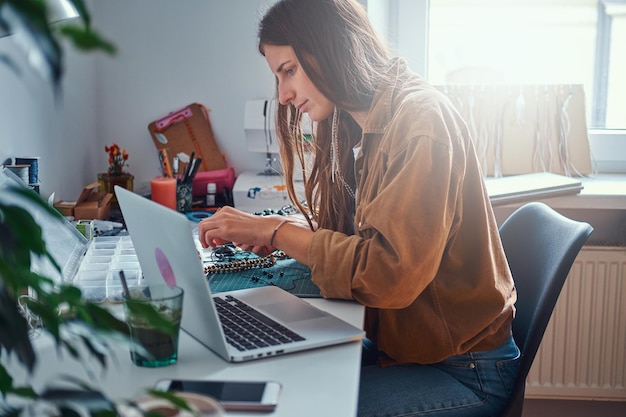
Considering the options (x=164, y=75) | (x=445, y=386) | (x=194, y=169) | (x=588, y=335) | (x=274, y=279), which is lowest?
(x=588, y=335)

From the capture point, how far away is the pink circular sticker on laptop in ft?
3.77

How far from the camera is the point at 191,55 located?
2557 mm

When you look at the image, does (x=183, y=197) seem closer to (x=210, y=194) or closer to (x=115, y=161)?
(x=210, y=194)

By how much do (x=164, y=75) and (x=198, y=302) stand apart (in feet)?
5.30

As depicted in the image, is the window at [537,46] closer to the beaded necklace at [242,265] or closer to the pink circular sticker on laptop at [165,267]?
the beaded necklace at [242,265]

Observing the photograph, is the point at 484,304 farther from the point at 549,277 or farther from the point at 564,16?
the point at 564,16

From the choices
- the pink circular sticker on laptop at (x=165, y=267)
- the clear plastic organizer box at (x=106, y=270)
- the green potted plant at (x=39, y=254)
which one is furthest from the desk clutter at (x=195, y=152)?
the green potted plant at (x=39, y=254)

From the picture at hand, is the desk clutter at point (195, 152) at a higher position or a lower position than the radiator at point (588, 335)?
higher

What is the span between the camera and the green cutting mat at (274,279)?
147cm

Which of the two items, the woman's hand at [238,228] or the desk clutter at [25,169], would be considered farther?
the desk clutter at [25,169]

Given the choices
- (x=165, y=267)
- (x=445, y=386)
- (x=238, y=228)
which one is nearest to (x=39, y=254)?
(x=165, y=267)

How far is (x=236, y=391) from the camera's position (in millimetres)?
972

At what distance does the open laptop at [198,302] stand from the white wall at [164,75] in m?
1.29

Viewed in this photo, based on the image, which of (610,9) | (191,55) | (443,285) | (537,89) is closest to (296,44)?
(443,285)
